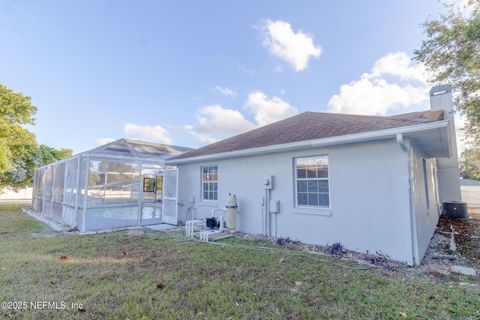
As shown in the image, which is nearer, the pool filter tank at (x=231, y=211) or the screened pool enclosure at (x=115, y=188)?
the pool filter tank at (x=231, y=211)

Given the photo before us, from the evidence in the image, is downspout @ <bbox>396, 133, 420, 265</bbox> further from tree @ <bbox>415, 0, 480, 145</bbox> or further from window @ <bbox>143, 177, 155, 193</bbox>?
tree @ <bbox>415, 0, 480, 145</bbox>

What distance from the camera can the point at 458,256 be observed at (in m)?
5.75

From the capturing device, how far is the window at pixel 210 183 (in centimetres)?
948

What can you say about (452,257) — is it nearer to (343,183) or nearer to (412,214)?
(412,214)

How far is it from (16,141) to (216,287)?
19656mm

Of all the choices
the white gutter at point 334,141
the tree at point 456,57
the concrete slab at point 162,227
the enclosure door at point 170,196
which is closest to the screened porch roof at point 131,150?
the enclosure door at point 170,196

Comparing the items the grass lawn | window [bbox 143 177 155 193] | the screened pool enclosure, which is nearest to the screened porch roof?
the screened pool enclosure

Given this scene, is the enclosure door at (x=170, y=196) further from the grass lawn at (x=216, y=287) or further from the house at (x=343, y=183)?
the grass lawn at (x=216, y=287)

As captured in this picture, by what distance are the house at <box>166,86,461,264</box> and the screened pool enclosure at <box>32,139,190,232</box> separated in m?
2.33

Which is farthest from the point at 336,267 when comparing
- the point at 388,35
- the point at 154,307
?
the point at 388,35

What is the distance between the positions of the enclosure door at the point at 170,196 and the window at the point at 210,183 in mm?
1209

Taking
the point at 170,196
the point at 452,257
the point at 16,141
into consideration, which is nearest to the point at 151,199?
the point at 170,196

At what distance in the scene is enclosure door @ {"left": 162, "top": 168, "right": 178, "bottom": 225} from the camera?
10.1 m

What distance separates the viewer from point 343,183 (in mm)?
6051
